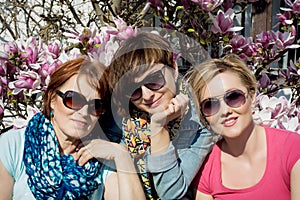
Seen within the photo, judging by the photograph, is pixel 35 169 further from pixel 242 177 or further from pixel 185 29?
pixel 185 29

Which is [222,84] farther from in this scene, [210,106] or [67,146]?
[67,146]

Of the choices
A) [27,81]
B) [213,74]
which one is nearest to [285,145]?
[213,74]

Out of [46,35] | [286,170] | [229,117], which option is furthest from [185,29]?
[46,35]

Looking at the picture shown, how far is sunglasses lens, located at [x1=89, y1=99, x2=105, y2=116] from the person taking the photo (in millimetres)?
1756

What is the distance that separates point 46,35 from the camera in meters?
3.76

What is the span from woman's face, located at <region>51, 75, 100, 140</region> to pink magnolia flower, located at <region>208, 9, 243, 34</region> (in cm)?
60

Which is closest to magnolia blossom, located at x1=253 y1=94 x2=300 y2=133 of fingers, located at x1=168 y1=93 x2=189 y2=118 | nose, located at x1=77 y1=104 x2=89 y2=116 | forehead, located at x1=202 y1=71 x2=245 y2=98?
forehead, located at x1=202 y1=71 x2=245 y2=98

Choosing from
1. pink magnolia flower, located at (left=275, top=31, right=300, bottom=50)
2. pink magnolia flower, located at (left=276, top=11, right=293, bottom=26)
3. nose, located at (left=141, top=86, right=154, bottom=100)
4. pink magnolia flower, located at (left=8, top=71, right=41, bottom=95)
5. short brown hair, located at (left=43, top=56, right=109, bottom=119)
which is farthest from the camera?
pink magnolia flower, located at (left=276, top=11, right=293, bottom=26)

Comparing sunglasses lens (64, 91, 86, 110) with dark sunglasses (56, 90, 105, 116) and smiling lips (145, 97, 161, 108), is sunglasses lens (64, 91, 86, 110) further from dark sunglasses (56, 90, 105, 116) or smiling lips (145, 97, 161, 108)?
smiling lips (145, 97, 161, 108)

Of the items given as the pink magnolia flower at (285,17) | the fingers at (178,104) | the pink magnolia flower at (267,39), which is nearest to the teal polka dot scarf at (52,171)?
the fingers at (178,104)

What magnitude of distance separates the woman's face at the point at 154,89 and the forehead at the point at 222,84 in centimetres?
14

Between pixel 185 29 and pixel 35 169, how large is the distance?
1011mm

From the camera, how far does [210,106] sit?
1.74m

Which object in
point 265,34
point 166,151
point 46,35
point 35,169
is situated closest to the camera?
point 166,151
